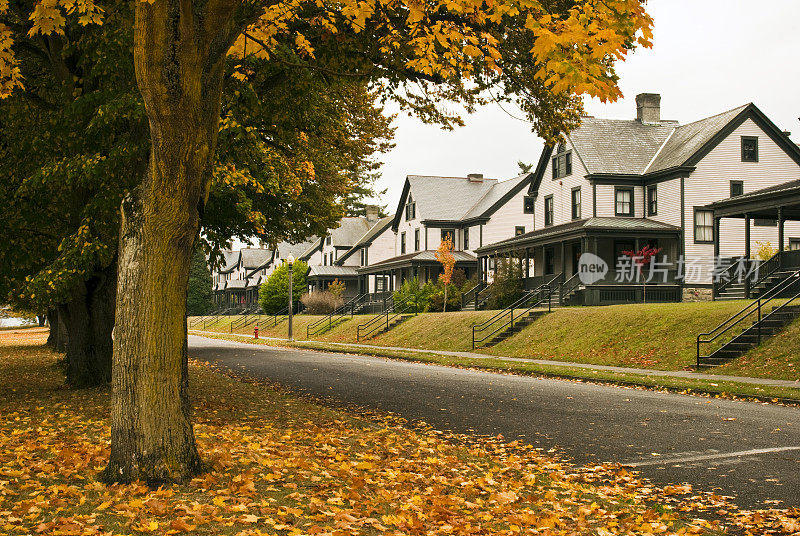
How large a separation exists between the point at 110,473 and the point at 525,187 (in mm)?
48956

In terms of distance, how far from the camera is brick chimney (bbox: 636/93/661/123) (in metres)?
45.2

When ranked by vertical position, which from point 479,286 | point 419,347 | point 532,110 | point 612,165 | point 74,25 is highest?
point 612,165

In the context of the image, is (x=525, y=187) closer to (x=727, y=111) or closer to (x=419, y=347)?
(x=727, y=111)

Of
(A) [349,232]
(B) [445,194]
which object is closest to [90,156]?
(B) [445,194]

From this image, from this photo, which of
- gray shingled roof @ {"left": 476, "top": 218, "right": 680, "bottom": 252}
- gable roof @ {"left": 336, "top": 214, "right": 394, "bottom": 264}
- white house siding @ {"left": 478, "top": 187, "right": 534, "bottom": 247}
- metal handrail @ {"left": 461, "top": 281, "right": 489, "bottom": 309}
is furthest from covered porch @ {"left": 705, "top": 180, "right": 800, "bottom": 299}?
gable roof @ {"left": 336, "top": 214, "right": 394, "bottom": 264}

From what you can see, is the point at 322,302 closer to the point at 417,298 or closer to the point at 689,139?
the point at 417,298

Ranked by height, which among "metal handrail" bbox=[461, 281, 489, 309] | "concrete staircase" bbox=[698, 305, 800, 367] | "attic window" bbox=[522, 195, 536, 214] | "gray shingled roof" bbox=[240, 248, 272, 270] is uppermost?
"attic window" bbox=[522, 195, 536, 214]

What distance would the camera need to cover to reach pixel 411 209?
60.4m

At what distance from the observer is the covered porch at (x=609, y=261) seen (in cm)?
3612

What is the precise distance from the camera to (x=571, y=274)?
41.2m

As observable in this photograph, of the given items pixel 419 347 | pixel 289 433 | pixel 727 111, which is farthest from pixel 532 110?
pixel 727 111

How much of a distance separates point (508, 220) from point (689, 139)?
15.6m

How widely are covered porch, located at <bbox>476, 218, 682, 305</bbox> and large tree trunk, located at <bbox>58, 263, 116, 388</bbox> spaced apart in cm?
2456

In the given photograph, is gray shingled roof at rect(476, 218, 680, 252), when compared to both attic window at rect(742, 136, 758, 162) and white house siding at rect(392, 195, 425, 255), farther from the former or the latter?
white house siding at rect(392, 195, 425, 255)
